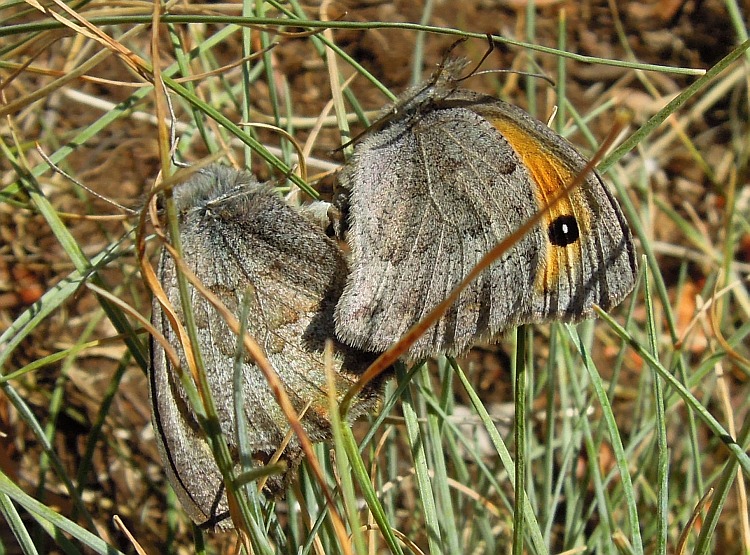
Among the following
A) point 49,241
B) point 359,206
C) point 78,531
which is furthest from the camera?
point 49,241

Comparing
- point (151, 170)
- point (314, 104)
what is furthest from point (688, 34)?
point (151, 170)

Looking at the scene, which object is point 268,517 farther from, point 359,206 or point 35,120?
point 35,120

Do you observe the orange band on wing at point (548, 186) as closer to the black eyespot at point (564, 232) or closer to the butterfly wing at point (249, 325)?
the black eyespot at point (564, 232)

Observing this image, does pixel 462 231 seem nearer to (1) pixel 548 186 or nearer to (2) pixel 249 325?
(1) pixel 548 186

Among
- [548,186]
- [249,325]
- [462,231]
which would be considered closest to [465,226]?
[462,231]

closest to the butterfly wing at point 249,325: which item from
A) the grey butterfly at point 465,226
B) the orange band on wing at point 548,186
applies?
the grey butterfly at point 465,226

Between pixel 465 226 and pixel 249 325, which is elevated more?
pixel 465 226

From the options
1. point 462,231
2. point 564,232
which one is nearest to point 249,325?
point 462,231

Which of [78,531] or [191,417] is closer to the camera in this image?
[78,531]
